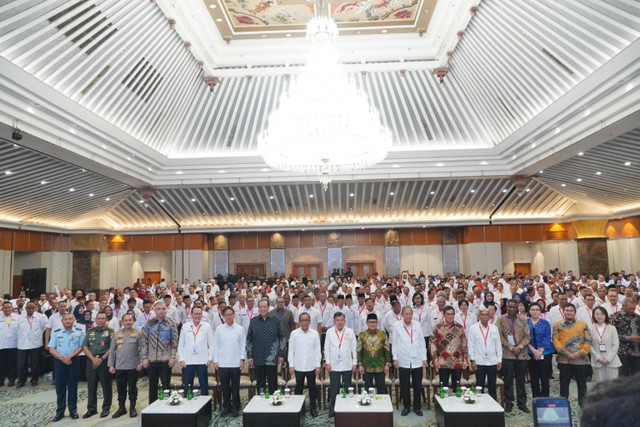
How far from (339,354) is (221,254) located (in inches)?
685

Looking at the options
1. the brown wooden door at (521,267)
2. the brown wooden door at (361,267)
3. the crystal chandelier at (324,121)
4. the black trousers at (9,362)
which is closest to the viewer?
the crystal chandelier at (324,121)

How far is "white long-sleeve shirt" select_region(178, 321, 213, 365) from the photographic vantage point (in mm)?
6145

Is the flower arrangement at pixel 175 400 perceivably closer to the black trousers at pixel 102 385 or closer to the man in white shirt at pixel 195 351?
the man in white shirt at pixel 195 351

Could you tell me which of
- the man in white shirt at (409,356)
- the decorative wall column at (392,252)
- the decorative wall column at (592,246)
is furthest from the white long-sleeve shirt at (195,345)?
the decorative wall column at (592,246)

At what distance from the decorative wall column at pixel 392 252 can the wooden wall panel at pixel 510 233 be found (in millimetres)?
4726

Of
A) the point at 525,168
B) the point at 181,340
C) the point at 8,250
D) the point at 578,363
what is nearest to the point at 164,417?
the point at 181,340

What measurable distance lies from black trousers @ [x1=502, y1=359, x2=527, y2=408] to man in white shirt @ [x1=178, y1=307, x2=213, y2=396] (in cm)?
A: 395

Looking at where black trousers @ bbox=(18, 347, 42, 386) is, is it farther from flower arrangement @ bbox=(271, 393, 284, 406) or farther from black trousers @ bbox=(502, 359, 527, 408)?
black trousers @ bbox=(502, 359, 527, 408)

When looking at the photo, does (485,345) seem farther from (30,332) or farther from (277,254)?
(277,254)

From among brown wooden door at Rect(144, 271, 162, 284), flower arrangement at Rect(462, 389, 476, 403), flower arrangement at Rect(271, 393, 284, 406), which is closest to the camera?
flower arrangement at Rect(462, 389, 476, 403)

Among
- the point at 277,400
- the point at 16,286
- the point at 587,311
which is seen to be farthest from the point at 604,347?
the point at 16,286

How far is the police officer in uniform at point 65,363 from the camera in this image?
611cm

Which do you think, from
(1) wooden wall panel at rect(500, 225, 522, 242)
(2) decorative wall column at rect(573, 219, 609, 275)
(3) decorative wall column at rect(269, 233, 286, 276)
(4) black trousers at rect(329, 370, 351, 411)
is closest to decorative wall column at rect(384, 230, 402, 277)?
(1) wooden wall panel at rect(500, 225, 522, 242)

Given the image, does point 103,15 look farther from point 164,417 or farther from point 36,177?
point 164,417
